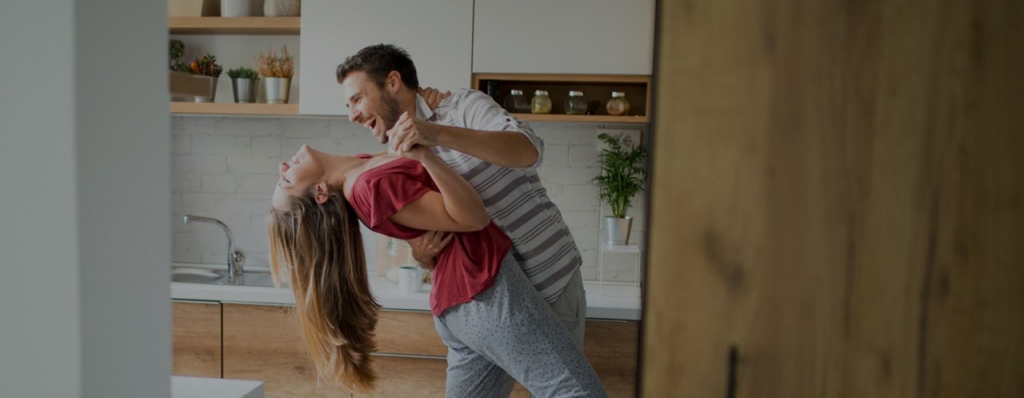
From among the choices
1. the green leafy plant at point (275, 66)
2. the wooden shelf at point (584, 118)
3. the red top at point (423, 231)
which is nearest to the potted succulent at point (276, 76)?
the green leafy plant at point (275, 66)

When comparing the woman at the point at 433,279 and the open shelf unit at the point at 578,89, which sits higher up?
the open shelf unit at the point at 578,89

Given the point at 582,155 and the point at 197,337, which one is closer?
the point at 197,337

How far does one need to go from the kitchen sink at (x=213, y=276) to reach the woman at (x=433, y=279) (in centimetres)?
128

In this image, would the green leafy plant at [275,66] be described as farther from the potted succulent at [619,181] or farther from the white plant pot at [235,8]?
the potted succulent at [619,181]

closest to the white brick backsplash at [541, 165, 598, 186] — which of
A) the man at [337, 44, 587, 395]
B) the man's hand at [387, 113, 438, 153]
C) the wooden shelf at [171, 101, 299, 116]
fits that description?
the wooden shelf at [171, 101, 299, 116]

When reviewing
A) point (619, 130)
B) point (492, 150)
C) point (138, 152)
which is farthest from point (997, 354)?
point (619, 130)

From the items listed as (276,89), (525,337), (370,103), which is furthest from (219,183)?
(525,337)

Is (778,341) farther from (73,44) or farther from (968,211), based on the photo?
(73,44)

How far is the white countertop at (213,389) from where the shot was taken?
158cm

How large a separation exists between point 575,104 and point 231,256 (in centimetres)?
167

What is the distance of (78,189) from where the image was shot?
808 mm

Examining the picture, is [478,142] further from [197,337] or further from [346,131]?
[346,131]

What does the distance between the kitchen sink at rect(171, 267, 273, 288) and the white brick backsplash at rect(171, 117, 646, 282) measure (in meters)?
0.09

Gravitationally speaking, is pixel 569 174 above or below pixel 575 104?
below
